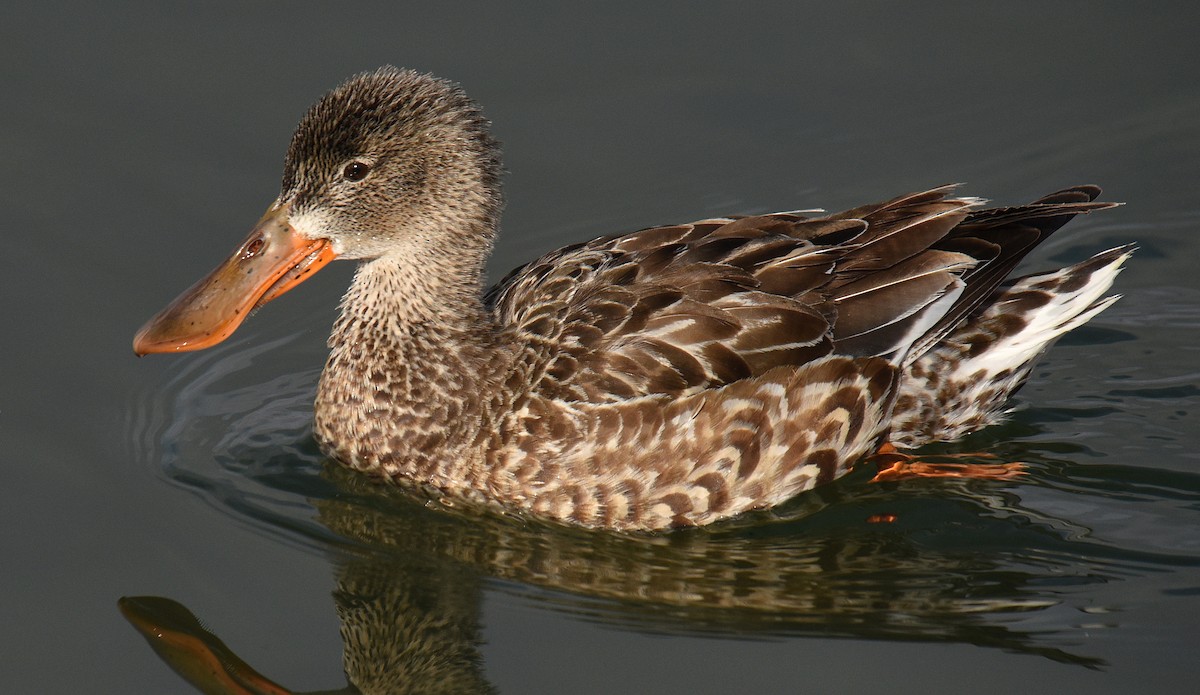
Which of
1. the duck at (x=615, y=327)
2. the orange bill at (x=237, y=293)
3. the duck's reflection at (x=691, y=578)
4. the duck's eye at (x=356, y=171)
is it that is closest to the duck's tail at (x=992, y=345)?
the duck at (x=615, y=327)

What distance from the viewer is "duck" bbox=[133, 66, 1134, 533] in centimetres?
714

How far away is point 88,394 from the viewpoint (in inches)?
328

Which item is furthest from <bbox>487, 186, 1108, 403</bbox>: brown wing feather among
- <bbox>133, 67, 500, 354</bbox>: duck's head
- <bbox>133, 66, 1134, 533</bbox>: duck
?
<bbox>133, 67, 500, 354</bbox>: duck's head

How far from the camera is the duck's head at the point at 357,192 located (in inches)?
284

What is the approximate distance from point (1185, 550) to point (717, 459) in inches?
88.4

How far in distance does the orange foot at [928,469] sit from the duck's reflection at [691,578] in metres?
0.09

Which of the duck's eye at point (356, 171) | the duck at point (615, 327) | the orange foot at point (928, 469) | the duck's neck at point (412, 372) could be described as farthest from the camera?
the orange foot at point (928, 469)

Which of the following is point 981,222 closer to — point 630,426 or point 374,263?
point 630,426

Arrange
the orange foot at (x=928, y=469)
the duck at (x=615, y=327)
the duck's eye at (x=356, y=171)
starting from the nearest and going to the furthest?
1. the duck at (x=615, y=327)
2. the duck's eye at (x=356, y=171)
3. the orange foot at (x=928, y=469)

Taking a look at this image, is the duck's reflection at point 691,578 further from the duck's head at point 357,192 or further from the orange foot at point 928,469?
the duck's head at point 357,192

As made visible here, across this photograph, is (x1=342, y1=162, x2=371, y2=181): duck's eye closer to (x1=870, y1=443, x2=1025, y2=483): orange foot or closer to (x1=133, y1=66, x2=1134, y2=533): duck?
(x1=133, y1=66, x2=1134, y2=533): duck

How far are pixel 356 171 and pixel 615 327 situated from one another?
150 centimetres

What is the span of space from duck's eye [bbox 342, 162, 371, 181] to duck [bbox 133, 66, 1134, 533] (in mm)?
10


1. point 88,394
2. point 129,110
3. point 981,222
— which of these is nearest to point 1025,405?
point 981,222
